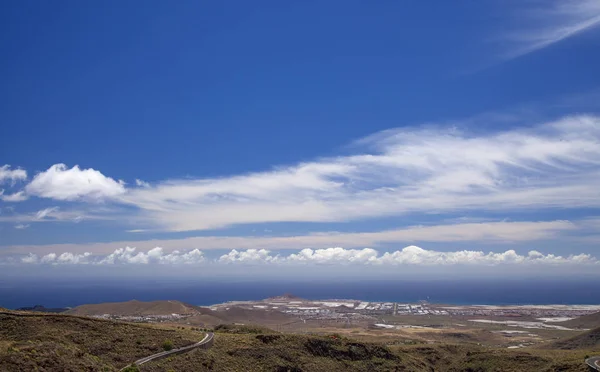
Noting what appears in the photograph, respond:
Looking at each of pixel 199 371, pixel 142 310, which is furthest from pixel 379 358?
pixel 142 310

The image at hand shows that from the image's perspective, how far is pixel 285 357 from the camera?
54.2 metres

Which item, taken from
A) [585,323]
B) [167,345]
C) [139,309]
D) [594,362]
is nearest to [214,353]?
[167,345]

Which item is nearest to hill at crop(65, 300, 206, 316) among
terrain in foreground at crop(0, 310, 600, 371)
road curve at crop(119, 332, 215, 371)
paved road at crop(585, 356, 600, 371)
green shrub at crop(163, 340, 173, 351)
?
terrain in foreground at crop(0, 310, 600, 371)

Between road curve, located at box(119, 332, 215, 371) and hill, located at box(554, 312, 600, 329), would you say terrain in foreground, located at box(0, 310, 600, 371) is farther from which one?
hill, located at box(554, 312, 600, 329)

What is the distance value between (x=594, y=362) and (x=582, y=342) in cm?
4640

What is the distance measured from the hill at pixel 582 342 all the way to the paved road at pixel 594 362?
3800 centimetres

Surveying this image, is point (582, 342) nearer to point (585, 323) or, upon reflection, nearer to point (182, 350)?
point (585, 323)

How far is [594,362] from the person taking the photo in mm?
50219

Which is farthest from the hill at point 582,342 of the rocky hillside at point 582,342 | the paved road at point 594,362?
the paved road at point 594,362

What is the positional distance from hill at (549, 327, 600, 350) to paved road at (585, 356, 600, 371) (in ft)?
125

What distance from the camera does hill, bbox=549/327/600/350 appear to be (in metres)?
87.1

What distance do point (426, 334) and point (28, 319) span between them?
336ft

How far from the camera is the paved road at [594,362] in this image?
155 feet

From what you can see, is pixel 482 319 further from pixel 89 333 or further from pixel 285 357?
pixel 89 333
